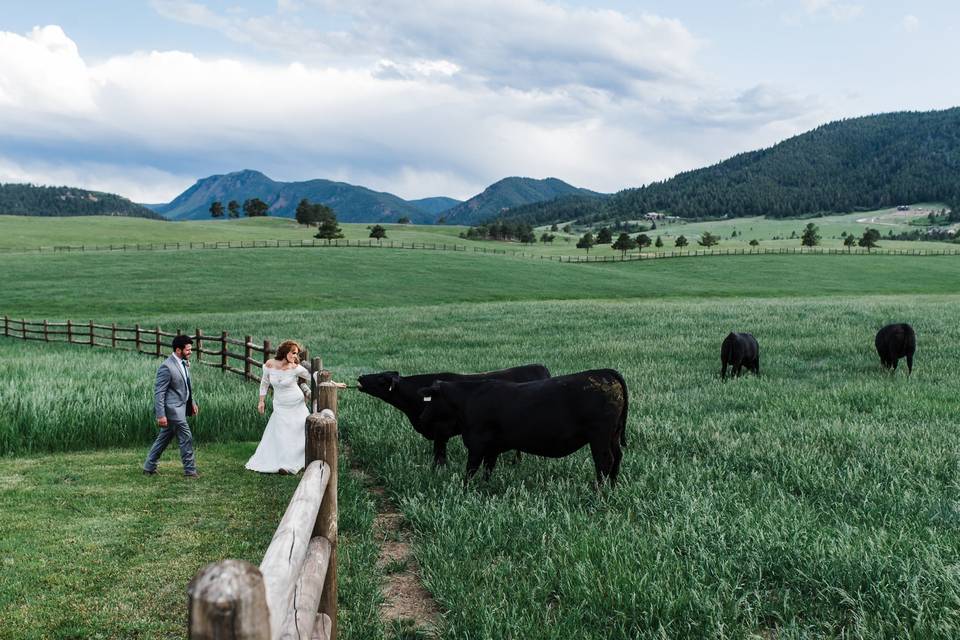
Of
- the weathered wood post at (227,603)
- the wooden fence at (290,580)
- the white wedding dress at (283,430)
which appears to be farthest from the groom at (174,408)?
the weathered wood post at (227,603)

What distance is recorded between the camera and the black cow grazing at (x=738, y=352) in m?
14.9

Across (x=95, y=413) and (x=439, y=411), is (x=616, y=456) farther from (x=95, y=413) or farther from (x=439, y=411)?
(x=95, y=413)

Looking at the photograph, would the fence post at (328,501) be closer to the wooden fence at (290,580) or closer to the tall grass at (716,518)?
the wooden fence at (290,580)

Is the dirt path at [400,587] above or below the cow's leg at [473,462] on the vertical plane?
below

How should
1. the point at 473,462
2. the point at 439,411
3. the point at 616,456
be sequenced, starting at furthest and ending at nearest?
the point at 439,411, the point at 473,462, the point at 616,456

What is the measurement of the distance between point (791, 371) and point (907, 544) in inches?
452

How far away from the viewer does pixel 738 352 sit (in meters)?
14.9

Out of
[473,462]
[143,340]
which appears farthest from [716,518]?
[143,340]

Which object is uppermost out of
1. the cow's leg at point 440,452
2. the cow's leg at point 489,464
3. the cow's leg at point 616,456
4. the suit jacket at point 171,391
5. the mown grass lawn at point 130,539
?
the suit jacket at point 171,391

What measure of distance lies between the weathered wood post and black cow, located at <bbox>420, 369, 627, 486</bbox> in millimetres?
5854

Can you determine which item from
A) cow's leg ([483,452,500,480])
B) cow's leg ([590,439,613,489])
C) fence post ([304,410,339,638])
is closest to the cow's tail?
cow's leg ([590,439,613,489])

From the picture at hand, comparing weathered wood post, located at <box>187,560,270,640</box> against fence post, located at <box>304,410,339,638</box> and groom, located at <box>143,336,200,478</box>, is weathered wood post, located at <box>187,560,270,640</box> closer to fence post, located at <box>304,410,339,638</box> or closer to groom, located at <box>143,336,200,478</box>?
fence post, located at <box>304,410,339,638</box>

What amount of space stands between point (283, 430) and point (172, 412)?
5.12 ft

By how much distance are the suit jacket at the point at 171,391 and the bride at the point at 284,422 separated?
1188 mm
